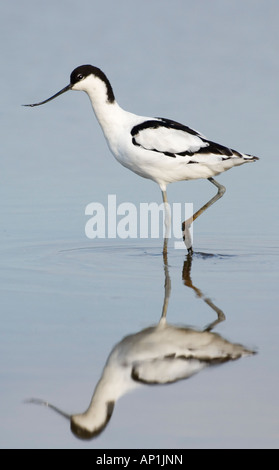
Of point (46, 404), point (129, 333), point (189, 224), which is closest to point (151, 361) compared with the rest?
point (129, 333)

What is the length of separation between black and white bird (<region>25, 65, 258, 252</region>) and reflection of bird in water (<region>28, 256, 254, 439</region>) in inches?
103

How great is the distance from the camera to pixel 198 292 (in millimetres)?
6727

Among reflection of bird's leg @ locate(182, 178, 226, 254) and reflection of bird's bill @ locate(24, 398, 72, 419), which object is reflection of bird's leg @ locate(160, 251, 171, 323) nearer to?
reflection of bird's leg @ locate(182, 178, 226, 254)

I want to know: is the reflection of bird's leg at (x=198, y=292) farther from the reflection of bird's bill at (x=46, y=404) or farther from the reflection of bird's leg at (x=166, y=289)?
the reflection of bird's bill at (x=46, y=404)

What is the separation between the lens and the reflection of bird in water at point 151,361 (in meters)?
4.45

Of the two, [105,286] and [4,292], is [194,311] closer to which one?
[105,286]

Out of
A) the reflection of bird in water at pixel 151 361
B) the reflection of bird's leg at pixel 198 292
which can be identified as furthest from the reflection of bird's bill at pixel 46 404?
the reflection of bird's leg at pixel 198 292

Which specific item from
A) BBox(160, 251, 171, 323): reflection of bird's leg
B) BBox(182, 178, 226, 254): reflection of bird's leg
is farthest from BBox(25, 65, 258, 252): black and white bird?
BBox(160, 251, 171, 323): reflection of bird's leg

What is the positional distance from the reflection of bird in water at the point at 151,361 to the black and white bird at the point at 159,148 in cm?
260

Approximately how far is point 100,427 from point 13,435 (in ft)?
1.28

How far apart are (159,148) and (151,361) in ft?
11.4

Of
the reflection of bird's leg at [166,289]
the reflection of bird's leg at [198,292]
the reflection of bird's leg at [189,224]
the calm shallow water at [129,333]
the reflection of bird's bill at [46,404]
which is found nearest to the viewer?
the calm shallow water at [129,333]

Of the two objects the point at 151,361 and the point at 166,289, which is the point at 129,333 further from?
the point at 166,289

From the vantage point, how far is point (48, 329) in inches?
227
